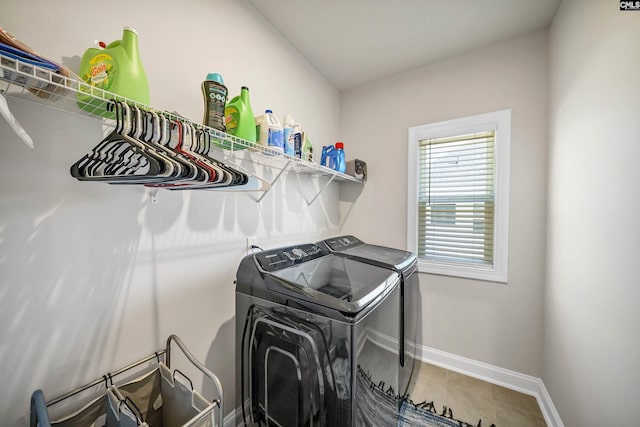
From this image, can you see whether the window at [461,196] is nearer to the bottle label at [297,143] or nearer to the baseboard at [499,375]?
the baseboard at [499,375]

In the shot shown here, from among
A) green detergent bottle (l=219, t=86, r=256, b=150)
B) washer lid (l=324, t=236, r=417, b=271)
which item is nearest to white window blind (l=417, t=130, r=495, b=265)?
washer lid (l=324, t=236, r=417, b=271)

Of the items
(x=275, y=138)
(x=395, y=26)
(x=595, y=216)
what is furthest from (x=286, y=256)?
(x=395, y=26)

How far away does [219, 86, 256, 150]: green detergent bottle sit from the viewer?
122 cm

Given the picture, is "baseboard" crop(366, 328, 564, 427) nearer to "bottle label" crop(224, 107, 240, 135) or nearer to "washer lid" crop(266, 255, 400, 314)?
"washer lid" crop(266, 255, 400, 314)

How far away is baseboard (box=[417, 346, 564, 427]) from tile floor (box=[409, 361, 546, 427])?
0.13 feet

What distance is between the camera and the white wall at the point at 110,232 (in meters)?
0.80

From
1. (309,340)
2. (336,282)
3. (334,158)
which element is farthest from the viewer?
(334,158)

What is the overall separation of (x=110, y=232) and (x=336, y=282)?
1.09 meters

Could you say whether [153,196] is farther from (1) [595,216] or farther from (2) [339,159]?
(1) [595,216]

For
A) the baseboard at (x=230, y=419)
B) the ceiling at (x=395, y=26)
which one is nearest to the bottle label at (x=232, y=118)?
the ceiling at (x=395, y=26)

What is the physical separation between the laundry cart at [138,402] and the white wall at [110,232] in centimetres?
6

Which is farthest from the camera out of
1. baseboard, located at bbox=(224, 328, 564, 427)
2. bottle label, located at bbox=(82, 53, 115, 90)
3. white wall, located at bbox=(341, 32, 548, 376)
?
white wall, located at bbox=(341, 32, 548, 376)

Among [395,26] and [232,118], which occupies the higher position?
[395,26]

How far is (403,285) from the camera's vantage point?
1.53 metres
